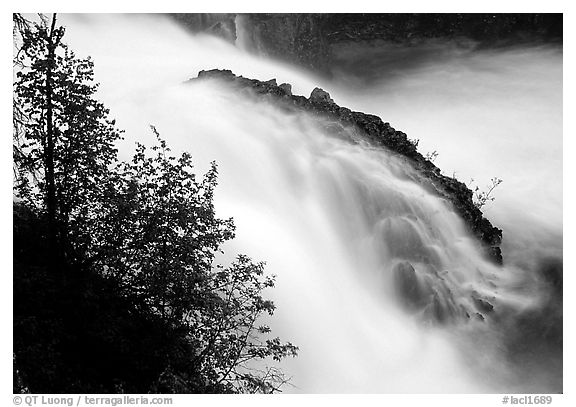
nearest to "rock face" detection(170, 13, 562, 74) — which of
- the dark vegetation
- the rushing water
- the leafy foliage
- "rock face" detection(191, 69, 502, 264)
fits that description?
the rushing water

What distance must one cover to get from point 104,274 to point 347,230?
13.9 feet

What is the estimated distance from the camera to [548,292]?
9.88 metres

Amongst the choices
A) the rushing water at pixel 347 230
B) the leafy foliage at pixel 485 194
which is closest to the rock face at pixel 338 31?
the rushing water at pixel 347 230

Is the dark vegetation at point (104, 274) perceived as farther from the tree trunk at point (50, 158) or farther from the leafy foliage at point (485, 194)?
the leafy foliage at point (485, 194)

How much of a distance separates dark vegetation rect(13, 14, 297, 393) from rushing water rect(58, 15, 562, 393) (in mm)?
1858

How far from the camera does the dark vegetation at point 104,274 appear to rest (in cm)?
642

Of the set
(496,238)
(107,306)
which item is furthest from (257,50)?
(107,306)

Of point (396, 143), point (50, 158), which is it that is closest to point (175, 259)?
point (50, 158)

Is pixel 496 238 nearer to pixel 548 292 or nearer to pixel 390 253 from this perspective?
pixel 548 292

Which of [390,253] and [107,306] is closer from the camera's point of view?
[107,306]

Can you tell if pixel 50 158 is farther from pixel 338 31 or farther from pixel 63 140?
pixel 338 31

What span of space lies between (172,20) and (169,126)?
137 inches

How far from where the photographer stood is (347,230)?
10078mm

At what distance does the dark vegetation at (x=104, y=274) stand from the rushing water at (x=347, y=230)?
186 centimetres
